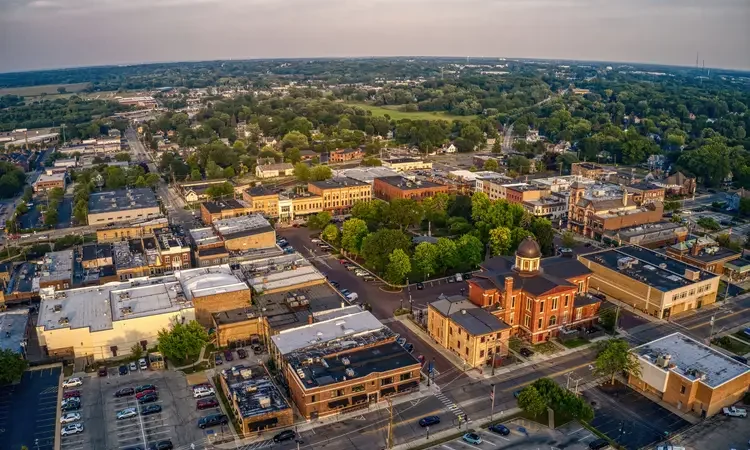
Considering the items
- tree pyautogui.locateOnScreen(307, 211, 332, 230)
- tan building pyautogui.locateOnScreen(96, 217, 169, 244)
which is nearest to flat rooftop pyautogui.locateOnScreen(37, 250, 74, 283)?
tan building pyautogui.locateOnScreen(96, 217, 169, 244)

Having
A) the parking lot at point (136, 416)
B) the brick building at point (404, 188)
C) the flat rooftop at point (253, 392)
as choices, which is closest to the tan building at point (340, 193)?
the brick building at point (404, 188)

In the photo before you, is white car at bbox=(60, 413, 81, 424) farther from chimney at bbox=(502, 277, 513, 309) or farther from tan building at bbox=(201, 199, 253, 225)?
tan building at bbox=(201, 199, 253, 225)

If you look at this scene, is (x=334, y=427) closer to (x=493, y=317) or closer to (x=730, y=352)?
(x=493, y=317)

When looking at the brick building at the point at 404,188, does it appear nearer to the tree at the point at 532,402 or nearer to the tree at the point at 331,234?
the tree at the point at 331,234

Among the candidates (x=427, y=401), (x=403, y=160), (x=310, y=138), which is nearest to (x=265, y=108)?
(x=310, y=138)

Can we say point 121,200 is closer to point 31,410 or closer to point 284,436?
point 31,410

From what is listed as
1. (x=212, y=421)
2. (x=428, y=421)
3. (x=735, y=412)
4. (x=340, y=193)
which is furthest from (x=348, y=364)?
(x=340, y=193)
